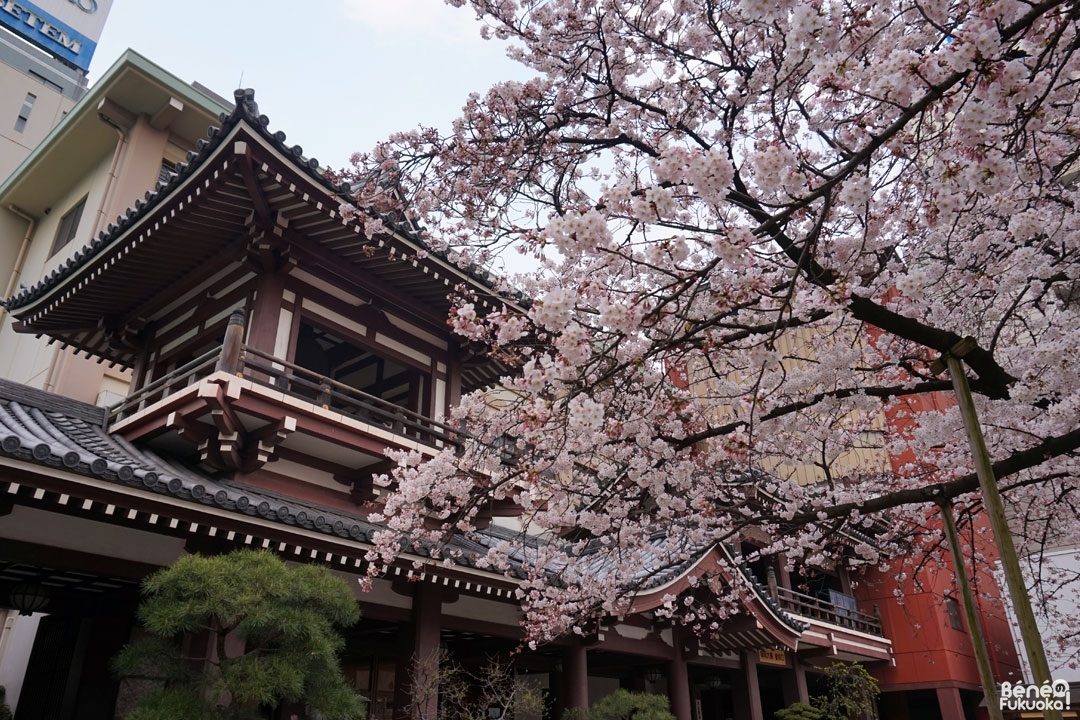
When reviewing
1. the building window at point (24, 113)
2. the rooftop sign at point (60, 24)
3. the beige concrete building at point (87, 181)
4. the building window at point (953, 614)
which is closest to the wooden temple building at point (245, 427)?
the beige concrete building at point (87, 181)

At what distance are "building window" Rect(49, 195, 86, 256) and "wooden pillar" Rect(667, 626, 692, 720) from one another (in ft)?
45.7

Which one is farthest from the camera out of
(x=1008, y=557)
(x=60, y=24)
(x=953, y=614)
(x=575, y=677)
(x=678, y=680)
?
(x=60, y=24)

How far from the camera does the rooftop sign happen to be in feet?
66.2

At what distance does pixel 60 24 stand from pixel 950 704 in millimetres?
31641

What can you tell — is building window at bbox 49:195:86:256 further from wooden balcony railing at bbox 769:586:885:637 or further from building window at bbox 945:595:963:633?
building window at bbox 945:595:963:633

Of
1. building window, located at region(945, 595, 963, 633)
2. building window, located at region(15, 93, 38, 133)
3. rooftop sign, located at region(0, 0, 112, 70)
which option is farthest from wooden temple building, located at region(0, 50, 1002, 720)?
rooftop sign, located at region(0, 0, 112, 70)

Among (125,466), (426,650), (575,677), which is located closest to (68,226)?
(125,466)

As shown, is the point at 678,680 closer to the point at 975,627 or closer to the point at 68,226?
the point at 975,627

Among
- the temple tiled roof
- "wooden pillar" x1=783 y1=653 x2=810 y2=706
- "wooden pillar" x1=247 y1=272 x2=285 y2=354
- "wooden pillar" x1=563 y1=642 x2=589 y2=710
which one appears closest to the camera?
the temple tiled roof

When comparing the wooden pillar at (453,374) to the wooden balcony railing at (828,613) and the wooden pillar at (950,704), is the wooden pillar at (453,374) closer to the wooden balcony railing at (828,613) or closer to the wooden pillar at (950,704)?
the wooden balcony railing at (828,613)

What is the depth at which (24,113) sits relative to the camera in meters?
17.7

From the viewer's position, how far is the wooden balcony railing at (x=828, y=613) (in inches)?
609

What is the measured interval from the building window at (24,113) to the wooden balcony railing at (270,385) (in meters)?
13.7

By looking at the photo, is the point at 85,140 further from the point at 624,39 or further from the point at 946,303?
the point at 946,303
